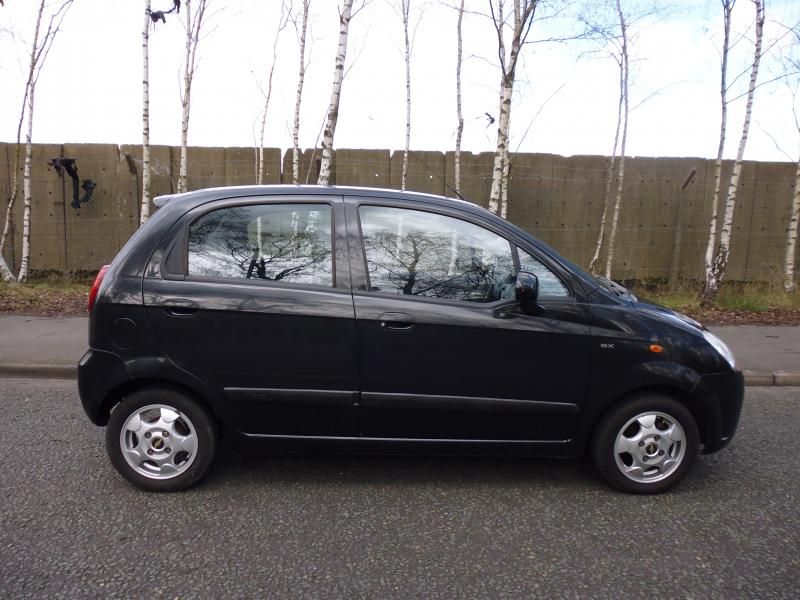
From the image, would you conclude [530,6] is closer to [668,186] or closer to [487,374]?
A: [668,186]

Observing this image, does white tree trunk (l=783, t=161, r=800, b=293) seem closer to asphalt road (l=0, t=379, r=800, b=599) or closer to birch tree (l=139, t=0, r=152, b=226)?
asphalt road (l=0, t=379, r=800, b=599)

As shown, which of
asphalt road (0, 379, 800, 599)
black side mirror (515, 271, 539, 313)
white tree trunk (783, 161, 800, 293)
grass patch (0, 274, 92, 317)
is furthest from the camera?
white tree trunk (783, 161, 800, 293)

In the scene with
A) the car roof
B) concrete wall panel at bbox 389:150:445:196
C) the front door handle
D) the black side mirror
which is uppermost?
concrete wall panel at bbox 389:150:445:196

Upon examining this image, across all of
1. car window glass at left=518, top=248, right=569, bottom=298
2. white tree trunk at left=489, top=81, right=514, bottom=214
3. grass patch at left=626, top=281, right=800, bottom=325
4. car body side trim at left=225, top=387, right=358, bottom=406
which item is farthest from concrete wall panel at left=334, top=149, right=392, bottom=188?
car body side trim at left=225, top=387, right=358, bottom=406

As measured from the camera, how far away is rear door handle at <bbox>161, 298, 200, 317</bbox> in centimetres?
315

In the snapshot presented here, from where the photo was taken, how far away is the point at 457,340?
3.16 metres

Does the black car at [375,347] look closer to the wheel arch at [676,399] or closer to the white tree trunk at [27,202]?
the wheel arch at [676,399]

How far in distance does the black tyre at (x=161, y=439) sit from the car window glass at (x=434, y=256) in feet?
4.28

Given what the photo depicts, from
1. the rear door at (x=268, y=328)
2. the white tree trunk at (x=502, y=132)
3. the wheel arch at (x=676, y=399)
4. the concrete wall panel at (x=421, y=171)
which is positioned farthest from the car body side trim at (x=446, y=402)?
the concrete wall panel at (x=421, y=171)

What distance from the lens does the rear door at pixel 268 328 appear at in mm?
3148

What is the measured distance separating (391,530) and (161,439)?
4.67 ft

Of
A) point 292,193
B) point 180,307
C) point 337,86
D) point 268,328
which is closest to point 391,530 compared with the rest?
point 268,328

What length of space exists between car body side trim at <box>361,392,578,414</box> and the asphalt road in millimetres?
561

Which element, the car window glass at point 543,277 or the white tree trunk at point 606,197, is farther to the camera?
the white tree trunk at point 606,197
